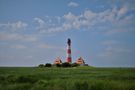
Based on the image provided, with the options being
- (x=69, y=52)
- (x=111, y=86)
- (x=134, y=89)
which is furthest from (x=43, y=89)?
(x=69, y=52)

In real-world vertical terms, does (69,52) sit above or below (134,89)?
above

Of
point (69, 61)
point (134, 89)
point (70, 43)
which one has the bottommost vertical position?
point (134, 89)

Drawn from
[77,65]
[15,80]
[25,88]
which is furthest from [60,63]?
[25,88]

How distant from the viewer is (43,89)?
20766 mm

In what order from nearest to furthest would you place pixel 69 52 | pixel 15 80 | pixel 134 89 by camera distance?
pixel 134 89
pixel 15 80
pixel 69 52

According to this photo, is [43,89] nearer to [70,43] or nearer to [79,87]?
[79,87]

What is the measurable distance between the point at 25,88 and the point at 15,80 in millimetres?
7479

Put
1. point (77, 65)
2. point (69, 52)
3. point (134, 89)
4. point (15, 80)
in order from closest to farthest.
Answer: point (134, 89) → point (15, 80) → point (69, 52) → point (77, 65)

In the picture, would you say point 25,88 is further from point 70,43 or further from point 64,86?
point 70,43

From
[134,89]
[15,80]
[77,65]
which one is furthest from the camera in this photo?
[77,65]

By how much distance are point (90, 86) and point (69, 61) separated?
199ft

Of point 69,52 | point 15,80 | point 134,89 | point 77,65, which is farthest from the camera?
point 77,65

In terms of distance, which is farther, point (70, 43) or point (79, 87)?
point (70, 43)

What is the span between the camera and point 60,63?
88125 mm
